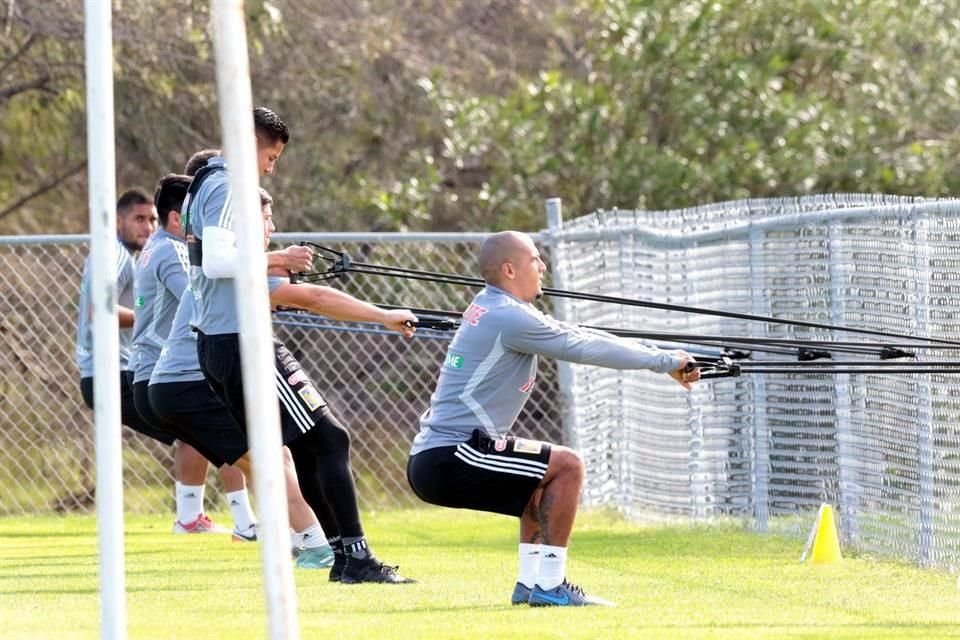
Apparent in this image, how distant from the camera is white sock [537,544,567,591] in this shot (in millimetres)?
7023

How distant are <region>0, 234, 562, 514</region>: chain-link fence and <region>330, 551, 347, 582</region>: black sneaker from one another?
453 centimetres

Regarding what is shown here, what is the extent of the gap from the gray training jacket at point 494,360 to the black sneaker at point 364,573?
816 millimetres

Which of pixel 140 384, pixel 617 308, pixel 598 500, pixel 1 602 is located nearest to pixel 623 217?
pixel 617 308

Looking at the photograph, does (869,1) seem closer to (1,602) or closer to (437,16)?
(437,16)

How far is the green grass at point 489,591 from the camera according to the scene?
250 inches

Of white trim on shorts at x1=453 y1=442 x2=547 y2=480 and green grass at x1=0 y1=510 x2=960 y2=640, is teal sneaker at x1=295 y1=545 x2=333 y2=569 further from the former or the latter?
white trim on shorts at x1=453 y1=442 x2=547 y2=480

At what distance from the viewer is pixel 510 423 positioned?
23.8ft

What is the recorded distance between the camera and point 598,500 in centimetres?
1213

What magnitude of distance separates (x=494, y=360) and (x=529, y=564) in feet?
2.64

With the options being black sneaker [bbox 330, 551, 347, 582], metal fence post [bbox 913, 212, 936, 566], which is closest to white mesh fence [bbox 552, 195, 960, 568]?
metal fence post [bbox 913, 212, 936, 566]

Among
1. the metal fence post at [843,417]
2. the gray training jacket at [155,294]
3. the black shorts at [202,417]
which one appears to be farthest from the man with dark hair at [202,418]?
the metal fence post at [843,417]

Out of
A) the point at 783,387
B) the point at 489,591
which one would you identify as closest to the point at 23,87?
the point at 783,387

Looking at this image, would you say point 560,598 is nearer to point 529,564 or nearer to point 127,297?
point 529,564

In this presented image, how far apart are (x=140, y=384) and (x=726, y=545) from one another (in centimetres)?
326
